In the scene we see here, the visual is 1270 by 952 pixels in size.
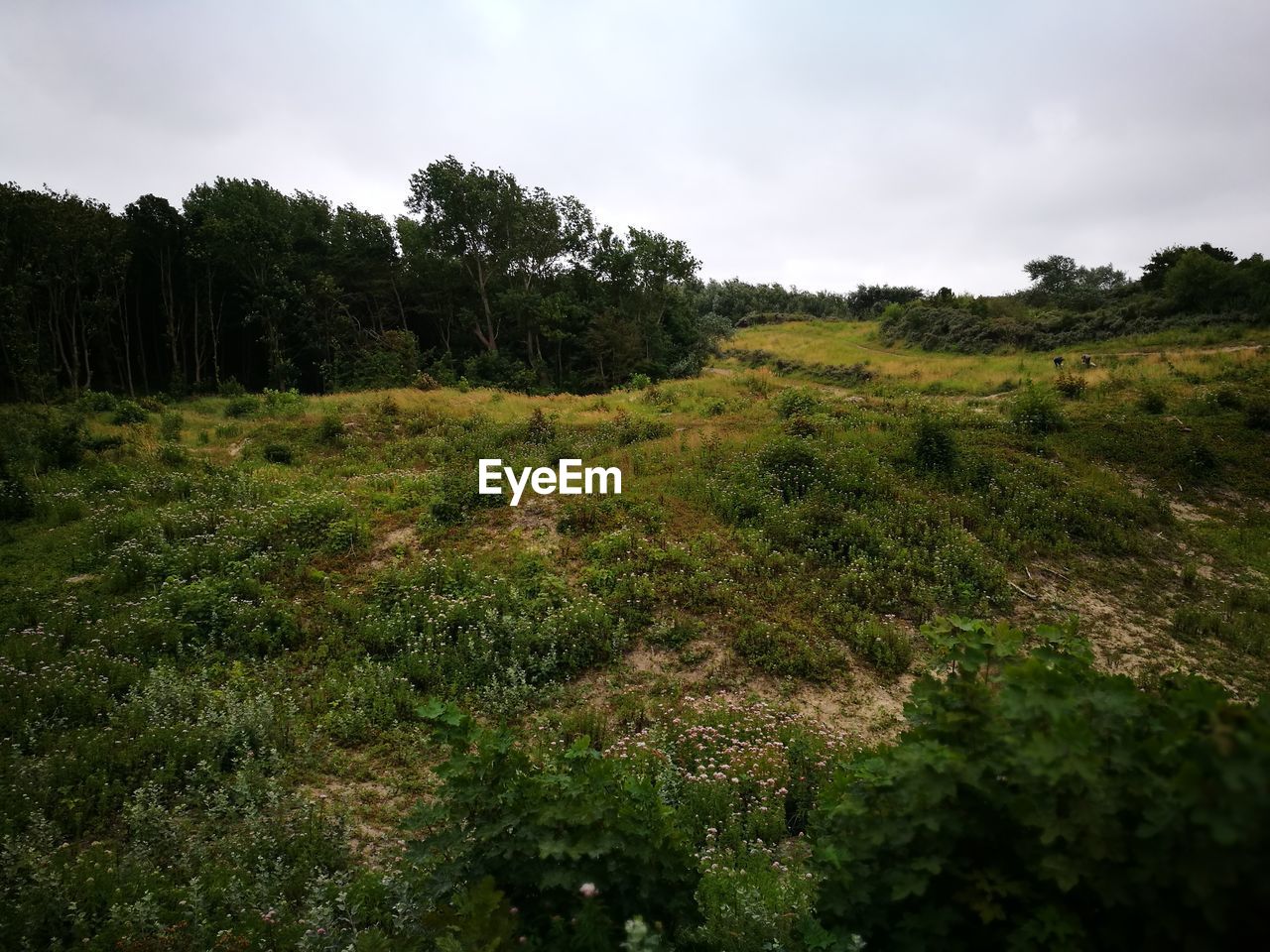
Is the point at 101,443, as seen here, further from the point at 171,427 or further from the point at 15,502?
the point at 15,502

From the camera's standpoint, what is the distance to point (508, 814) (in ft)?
10.2

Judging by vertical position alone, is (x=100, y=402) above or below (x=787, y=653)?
above

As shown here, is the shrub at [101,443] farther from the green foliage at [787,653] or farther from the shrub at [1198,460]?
the shrub at [1198,460]

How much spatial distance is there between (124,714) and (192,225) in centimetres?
3834

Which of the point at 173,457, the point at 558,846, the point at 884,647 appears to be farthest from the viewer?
the point at 173,457

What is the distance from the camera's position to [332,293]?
36062mm

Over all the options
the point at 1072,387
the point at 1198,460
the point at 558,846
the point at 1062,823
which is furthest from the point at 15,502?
the point at 1072,387

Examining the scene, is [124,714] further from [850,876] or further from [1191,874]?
[1191,874]

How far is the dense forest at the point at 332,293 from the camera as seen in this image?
28.9m

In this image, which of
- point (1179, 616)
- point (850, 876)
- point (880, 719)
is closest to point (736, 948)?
point (850, 876)

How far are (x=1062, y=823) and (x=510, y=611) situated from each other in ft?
25.3

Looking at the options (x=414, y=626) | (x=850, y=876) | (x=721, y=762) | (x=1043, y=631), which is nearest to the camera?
(x=850, y=876)

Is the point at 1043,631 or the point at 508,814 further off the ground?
the point at 1043,631

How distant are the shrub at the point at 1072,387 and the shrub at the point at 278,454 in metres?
23.6
